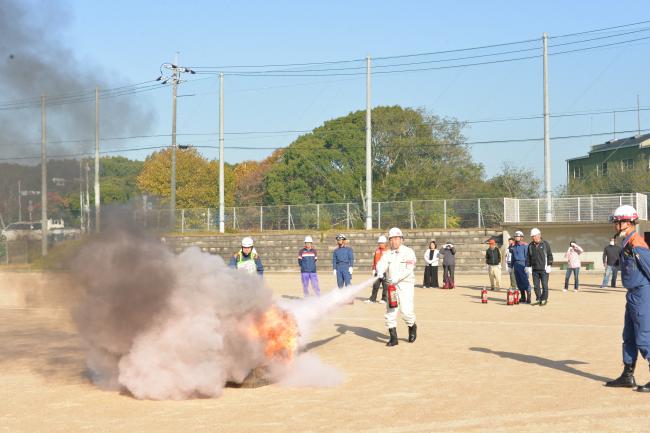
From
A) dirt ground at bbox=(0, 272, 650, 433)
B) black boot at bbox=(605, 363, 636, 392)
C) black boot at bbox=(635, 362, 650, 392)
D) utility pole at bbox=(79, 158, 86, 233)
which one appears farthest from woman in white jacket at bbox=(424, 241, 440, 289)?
black boot at bbox=(635, 362, 650, 392)

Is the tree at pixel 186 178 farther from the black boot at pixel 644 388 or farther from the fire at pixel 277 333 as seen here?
the black boot at pixel 644 388

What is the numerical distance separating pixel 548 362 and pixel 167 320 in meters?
6.16

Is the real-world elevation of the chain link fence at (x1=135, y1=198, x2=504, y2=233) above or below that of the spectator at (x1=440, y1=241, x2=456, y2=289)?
above

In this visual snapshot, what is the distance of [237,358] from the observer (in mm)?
10273

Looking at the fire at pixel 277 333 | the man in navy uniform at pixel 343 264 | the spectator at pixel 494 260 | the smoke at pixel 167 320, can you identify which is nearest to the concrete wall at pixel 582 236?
the spectator at pixel 494 260

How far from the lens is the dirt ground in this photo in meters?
8.25

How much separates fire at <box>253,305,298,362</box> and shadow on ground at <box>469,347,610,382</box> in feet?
13.2

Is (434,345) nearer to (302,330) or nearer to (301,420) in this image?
(302,330)

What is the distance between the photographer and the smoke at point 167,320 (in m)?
9.80

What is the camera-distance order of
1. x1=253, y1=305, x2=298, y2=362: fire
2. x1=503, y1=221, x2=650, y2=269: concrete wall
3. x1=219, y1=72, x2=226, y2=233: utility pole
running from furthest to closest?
x1=219, y1=72, x2=226, y2=233: utility pole → x1=503, y1=221, x2=650, y2=269: concrete wall → x1=253, y1=305, x2=298, y2=362: fire

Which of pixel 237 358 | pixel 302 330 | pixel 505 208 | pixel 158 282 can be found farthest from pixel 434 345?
pixel 505 208

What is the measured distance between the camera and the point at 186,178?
72.2 meters

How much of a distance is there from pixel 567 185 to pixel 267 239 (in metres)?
25.7

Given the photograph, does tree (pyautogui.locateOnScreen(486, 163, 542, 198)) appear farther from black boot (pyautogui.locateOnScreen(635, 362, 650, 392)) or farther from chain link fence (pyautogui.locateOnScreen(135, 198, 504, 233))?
black boot (pyautogui.locateOnScreen(635, 362, 650, 392))
